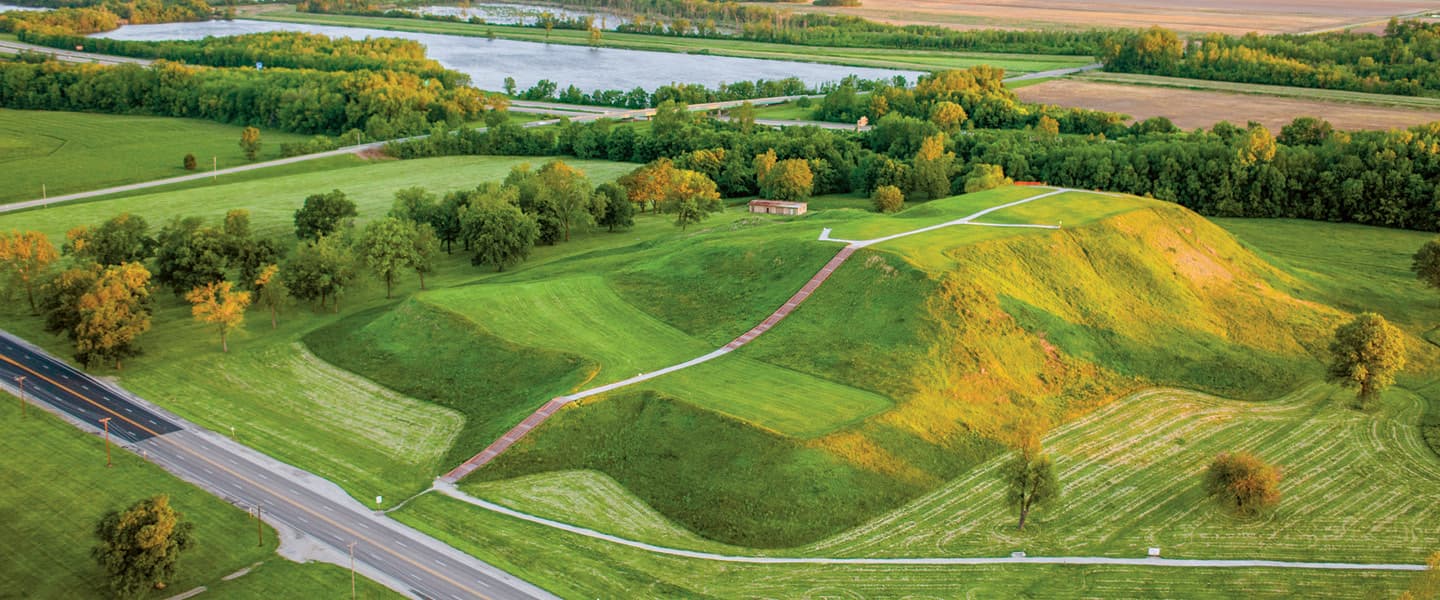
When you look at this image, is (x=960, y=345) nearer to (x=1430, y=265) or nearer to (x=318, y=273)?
(x=1430, y=265)

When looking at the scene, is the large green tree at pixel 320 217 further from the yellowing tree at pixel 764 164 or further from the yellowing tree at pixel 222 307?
the yellowing tree at pixel 764 164

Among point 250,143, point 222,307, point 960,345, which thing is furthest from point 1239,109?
point 222,307

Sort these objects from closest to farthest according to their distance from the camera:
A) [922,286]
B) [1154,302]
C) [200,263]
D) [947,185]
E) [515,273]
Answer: [922,286], [1154,302], [200,263], [515,273], [947,185]

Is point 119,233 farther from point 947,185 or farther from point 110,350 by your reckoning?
point 947,185

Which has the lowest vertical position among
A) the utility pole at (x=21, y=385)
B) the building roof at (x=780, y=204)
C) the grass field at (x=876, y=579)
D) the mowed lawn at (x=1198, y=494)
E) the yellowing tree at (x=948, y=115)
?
the grass field at (x=876, y=579)

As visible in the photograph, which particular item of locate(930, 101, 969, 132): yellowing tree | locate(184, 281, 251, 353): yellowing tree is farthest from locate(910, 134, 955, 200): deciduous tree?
locate(184, 281, 251, 353): yellowing tree

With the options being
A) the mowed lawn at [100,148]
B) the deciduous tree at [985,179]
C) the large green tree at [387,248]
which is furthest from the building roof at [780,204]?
the mowed lawn at [100,148]

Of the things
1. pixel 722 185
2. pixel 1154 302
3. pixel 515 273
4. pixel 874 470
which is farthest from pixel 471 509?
pixel 722 185
